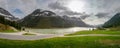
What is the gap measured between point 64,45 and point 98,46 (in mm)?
4939

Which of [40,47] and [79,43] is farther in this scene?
[79,43]

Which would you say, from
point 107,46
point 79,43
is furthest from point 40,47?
point 107,46

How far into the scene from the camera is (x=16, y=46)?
3117 cm

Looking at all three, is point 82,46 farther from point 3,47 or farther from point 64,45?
point 3,47

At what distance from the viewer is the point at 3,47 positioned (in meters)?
30.2

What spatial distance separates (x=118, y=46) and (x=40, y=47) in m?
11.3

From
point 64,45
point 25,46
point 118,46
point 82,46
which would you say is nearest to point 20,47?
point 25,46

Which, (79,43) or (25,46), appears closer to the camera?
(25,46)

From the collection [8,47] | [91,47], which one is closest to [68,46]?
[91,47]

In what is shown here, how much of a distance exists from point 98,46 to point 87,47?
1.92 metres

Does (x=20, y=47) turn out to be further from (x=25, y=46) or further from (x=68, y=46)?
(x=68, y=46)

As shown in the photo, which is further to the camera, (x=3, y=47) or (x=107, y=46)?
(x=107, y=46)

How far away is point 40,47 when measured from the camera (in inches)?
1209

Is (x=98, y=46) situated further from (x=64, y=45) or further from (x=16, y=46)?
(x=16, y=46)
